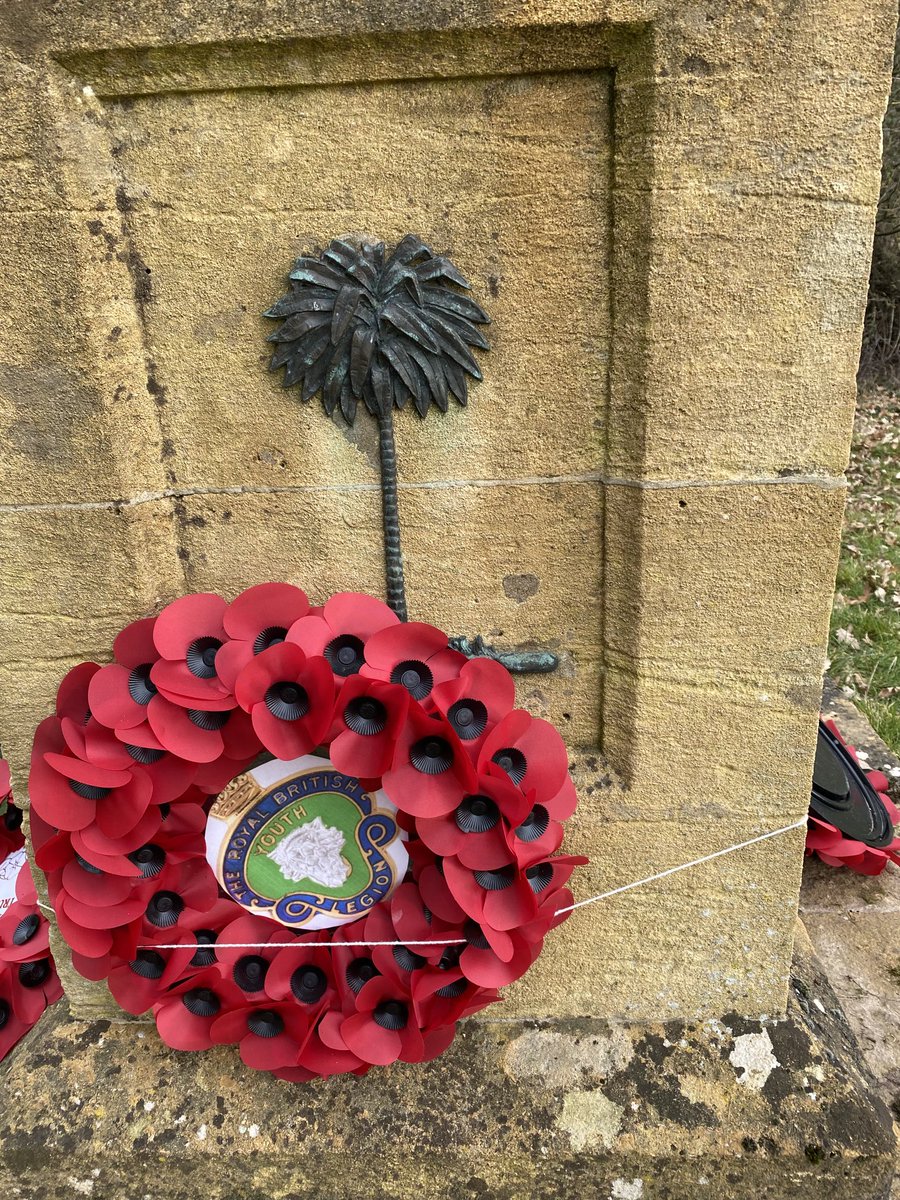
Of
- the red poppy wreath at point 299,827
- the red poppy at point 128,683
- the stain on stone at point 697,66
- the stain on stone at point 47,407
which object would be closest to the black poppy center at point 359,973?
the red poppy wreath at point 299,827

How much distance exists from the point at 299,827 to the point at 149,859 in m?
0.29

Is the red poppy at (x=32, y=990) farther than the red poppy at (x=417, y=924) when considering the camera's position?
Yes

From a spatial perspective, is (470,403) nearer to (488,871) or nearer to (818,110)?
(818,110)

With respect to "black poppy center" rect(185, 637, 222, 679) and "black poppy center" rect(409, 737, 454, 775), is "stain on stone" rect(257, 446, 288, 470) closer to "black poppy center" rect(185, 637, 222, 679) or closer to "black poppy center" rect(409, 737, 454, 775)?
"black poppy center" rect(185, 637, 222, 679)

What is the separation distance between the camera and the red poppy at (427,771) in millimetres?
1359

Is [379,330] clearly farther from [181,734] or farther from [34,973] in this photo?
[34,973]

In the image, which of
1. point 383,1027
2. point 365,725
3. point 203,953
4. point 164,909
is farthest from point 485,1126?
point 365,725

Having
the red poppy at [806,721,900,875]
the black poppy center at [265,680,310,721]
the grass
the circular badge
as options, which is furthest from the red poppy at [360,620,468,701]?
the grass

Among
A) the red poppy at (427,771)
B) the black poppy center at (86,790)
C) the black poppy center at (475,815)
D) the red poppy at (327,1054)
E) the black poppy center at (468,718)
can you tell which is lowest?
the red poppy at (327,1054)

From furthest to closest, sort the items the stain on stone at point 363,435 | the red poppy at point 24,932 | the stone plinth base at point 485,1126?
the red poppy at point 24,932
the stone plinth base at point 485,1126
the stain on stone at point 363,435

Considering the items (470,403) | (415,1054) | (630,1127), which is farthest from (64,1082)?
(470,403)

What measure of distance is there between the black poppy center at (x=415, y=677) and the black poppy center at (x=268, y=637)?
216 millimetres

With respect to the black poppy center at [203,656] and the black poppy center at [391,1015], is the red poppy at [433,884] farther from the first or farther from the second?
the black poppy center at [203,656]

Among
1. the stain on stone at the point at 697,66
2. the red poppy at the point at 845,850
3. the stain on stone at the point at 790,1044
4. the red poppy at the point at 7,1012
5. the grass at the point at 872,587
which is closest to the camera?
the stain on stone at the point at 697,66
